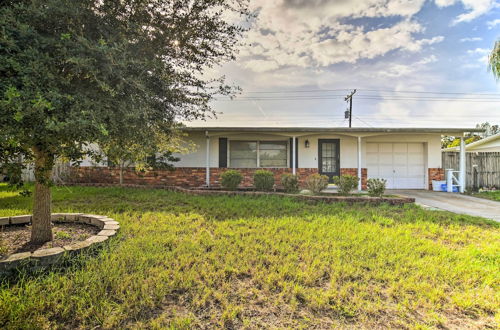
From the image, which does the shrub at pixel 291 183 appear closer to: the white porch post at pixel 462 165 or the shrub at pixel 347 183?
the shrub at pixel 347 183

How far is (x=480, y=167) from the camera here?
12.2 meters

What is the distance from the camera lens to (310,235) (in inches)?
175

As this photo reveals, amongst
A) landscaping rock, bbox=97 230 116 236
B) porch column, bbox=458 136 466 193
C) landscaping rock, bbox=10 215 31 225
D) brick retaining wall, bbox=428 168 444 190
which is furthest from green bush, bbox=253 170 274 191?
porch column, bbox=458 136 466 193

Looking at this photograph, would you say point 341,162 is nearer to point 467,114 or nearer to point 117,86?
point 117,86

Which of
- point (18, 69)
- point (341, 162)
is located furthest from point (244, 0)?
point (341, 162)

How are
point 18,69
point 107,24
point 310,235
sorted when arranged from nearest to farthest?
1. point 18,69
2. point 107,24
3. point 310,235

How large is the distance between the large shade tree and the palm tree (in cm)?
1007

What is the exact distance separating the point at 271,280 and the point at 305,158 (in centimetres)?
892

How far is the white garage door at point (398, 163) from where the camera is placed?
1152 cm

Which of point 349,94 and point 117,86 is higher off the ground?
point 349,94

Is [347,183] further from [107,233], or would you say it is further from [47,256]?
[47,256]

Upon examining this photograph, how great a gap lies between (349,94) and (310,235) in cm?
2082

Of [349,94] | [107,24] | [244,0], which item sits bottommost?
[107,24]

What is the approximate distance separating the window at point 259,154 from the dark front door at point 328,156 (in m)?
1.49
